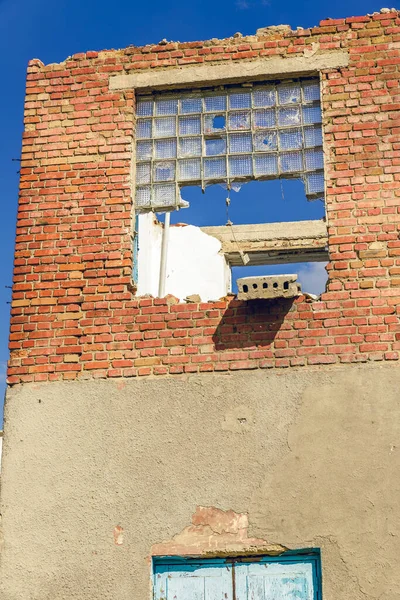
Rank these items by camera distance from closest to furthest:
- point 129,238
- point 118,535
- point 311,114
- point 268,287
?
1. point 118,535
2. point 268,287
3. point 129,238
4. point 311,114

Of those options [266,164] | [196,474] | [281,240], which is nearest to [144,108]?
[266,164]

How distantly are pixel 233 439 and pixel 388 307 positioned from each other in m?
1.64

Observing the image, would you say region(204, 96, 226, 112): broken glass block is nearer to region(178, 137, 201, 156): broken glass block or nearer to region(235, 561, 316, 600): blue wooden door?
region(178, 137, 201, 156): broken glass block

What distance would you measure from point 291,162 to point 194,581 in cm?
370

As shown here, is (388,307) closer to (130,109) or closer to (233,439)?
(233,439)

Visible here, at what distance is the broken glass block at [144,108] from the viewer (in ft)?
24.6

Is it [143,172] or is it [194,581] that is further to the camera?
[143,172]

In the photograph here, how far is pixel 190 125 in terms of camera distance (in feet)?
24.4

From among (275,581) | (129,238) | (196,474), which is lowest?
(275,581)

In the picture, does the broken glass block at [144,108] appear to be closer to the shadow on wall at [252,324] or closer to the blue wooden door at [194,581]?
the shadow on wall at [252,324]

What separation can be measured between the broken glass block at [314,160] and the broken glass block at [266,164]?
29 cm

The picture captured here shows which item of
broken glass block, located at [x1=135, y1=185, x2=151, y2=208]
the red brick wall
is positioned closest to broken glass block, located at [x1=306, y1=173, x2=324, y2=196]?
the red brick wall

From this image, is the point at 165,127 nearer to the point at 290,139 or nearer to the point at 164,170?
the point at 164,170

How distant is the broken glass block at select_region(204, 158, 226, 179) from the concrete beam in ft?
16.3
